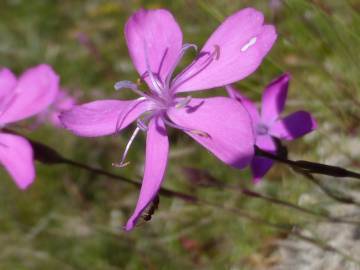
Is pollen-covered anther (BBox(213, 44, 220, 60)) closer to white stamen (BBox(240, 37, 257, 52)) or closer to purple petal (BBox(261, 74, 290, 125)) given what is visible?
white stamen (BBox(240, 37, 257, 52))

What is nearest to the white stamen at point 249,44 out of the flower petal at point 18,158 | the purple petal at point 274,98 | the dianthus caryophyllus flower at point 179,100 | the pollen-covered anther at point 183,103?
the dianthus caryophyllus flower at point 179,100

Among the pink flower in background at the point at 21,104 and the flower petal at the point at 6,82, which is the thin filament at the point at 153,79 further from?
the flower petal at the point at 6,82

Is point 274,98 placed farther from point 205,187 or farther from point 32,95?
point 32,95

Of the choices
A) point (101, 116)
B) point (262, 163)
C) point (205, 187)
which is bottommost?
point (205, 187)

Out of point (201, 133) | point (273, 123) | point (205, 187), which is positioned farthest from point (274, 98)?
point (201, 133)

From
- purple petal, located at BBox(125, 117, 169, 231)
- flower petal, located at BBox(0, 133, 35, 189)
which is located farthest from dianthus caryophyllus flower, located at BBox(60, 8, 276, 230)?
flower petal, located at BBox(0, 133, 35, 189)

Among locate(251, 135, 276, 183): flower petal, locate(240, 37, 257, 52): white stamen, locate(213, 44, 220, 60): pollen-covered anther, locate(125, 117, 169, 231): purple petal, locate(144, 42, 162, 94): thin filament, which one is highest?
locate(240, 37, 257, 52): white stamen
